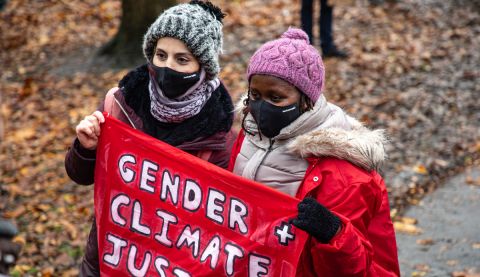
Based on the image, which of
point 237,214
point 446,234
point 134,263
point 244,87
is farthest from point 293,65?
point 244,87

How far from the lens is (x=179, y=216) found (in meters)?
3.29

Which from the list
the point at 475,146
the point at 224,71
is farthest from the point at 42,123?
the point at 475,146

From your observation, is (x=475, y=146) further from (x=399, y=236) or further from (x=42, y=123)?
(x=42, y=123)

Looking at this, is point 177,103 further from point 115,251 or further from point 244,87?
point 244,87

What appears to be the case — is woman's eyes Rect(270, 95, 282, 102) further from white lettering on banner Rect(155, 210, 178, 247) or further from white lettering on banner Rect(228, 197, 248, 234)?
white lettering on banner Rect(155, 210, 178, 247)

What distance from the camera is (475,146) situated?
25.8 ft

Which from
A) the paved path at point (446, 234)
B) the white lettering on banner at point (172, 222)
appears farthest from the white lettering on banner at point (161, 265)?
the paved path at point (446, 234)

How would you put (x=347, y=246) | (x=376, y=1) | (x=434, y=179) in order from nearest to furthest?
(x=347, y=246), (x=434, y=179), (x=376, y=1)

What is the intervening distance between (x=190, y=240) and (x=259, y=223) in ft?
1.23

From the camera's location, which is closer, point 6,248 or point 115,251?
point 6,248

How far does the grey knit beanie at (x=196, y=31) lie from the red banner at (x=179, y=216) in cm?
46

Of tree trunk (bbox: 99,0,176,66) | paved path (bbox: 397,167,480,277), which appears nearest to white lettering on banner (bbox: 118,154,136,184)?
paved path (bbox: 397,167,480,277)

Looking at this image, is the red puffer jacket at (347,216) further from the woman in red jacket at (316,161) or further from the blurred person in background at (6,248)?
the blurred person in background at (6,248)

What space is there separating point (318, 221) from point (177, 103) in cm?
101
